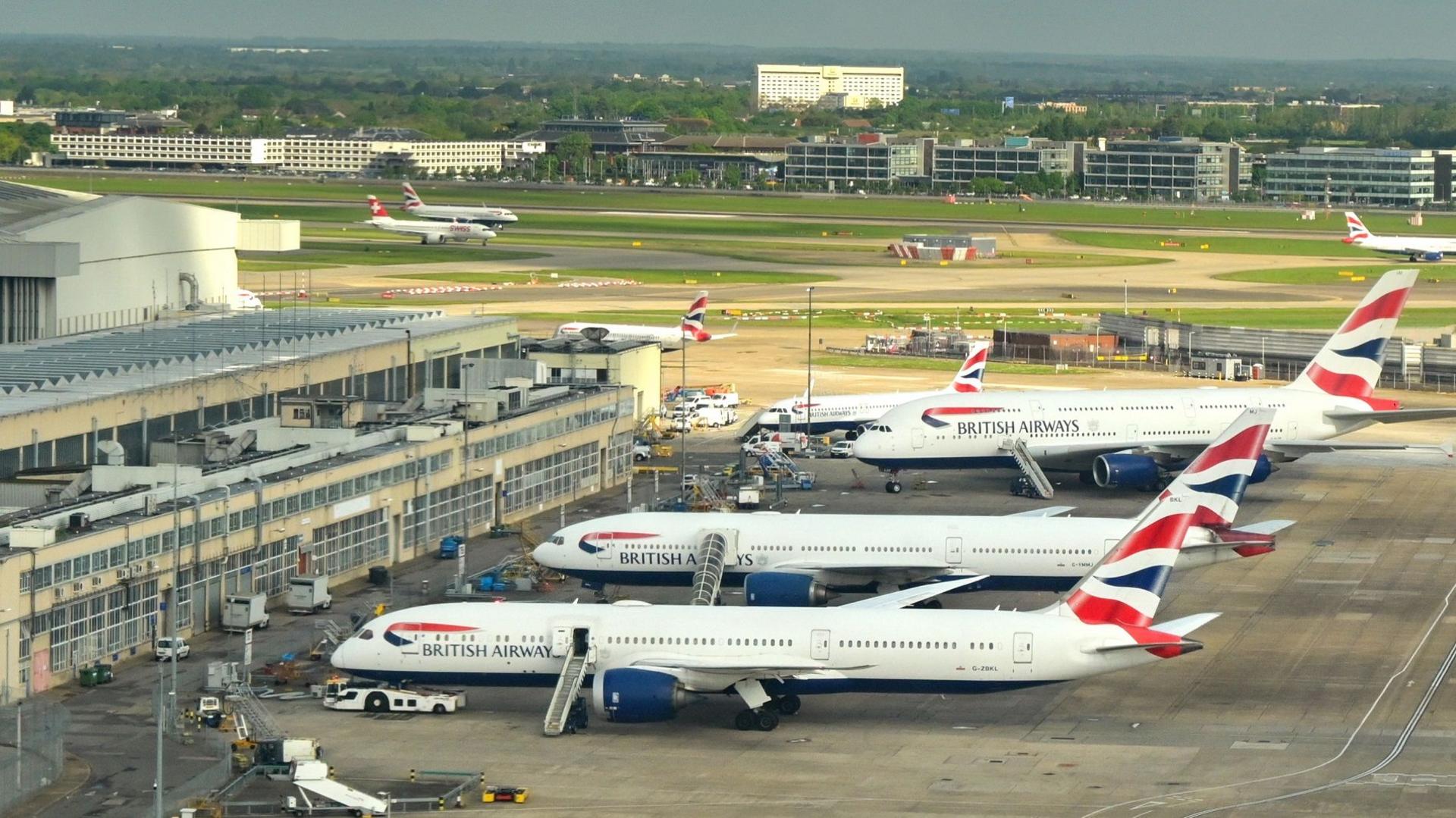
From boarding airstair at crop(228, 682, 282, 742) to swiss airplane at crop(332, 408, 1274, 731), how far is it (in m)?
2.84

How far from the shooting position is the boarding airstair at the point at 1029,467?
107 m

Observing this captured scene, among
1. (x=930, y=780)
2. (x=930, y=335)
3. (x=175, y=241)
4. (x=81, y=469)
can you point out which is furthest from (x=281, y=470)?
(x=930, y=335)

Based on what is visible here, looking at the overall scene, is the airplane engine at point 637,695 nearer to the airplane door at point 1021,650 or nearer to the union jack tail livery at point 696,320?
the airplane door at point 1021,650

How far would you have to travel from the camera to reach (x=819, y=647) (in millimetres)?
61719

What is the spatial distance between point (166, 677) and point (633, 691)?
15653 mm

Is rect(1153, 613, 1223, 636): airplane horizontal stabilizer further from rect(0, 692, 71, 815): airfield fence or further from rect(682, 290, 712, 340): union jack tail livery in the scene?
rect(682, 290, 712, 340): union jack tail livery

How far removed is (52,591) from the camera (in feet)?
217

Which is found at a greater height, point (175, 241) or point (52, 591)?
point (175, 241)

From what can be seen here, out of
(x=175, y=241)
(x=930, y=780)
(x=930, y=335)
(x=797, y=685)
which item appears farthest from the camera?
(x=930, y=335)

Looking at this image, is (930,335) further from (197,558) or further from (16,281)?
(197,558)

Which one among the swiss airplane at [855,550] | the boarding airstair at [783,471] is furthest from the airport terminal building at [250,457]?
the swiss airplane at [855,550]

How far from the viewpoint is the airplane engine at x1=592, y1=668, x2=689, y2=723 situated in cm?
6069

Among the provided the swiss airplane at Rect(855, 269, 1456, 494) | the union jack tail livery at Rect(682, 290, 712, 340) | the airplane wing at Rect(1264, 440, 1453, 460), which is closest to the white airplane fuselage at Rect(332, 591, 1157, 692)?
the swiss airplane at Rect(855, 269, 1456, 494)

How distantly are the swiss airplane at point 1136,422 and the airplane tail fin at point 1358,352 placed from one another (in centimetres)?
5
